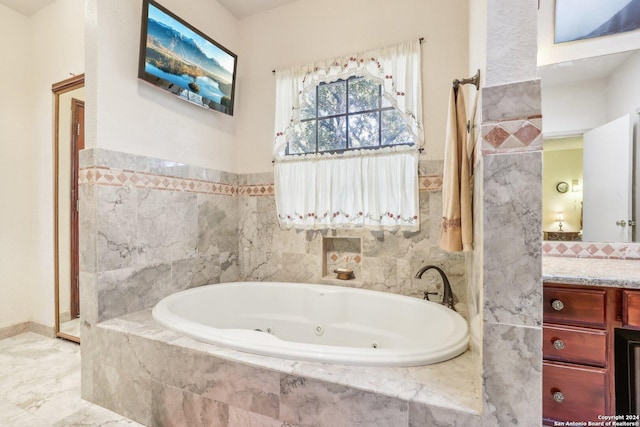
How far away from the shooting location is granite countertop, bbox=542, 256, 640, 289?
108cm

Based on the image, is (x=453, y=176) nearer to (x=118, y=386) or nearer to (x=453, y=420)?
(x=453, y=420)

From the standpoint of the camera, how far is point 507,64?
3.02ft

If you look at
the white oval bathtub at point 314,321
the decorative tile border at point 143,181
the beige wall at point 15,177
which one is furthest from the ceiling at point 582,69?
the beige wall at point 15,177

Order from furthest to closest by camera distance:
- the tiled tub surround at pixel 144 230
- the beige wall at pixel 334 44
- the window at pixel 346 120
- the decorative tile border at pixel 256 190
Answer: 1. the decorative tile border at pixel 256 190
2. the window at pixel 346 120
3. the beige wall at pixel 334 44
4. the tiled tub surround at pixel 144 230

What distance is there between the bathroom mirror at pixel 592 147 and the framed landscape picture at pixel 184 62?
233cm

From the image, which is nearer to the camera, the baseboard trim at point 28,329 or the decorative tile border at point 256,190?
the baseboard trim at point 28,329

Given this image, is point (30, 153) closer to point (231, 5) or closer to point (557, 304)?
point (231, 5)

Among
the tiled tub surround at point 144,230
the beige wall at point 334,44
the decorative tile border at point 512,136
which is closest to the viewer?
the decorative tile border at point 512,136

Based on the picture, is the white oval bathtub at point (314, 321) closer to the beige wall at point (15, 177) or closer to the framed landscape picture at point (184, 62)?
the framed landscape picture at point (184, 62)

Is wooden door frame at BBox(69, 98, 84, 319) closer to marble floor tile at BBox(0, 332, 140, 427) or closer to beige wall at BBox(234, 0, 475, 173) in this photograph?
marble floor tile at BBox(0, 332, 140, 427)

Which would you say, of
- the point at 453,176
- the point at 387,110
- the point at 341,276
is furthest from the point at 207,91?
the point at 453,176

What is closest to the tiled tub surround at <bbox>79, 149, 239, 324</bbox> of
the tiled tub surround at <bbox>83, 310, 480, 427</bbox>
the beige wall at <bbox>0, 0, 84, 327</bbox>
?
the tiled tub surround at <bbox>83, 310, 480, 427</bbox>

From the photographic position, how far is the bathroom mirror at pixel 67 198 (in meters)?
2.68

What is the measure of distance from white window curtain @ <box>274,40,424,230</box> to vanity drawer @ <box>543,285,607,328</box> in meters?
1.03
